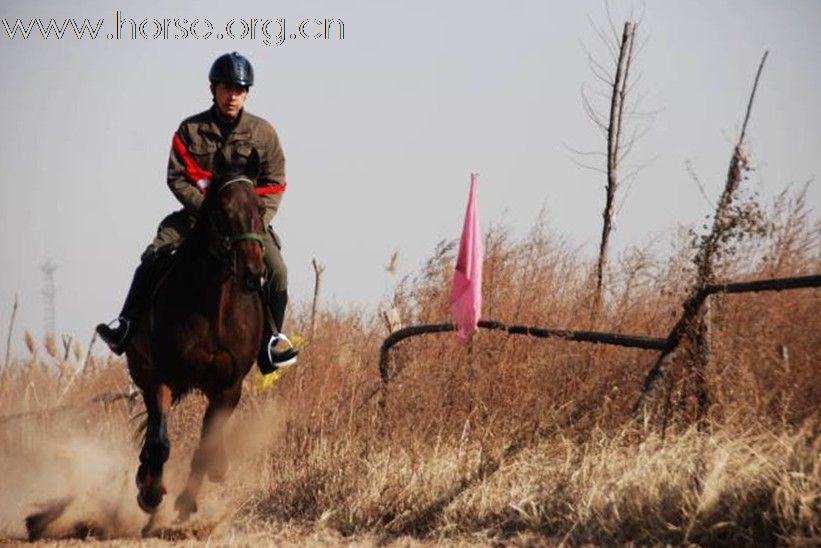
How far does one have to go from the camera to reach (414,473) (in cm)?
934

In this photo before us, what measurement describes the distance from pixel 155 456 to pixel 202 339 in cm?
93

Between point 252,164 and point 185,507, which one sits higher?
point 252,164

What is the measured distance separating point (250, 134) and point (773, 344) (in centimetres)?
422

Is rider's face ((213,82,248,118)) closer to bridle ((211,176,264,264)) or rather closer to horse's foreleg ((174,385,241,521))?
bridle ((211,176,264,264))

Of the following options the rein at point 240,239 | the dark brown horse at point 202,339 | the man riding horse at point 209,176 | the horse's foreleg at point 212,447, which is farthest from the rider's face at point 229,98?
the horse's foreleg at point 212,447

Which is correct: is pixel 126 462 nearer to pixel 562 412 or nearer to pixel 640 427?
pixel 562 412

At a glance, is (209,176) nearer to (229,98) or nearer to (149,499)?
(229,98)

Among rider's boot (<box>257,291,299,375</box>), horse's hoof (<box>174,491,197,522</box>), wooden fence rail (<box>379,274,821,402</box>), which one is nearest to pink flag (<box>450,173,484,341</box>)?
wooden fence rail (<box>379,274,821,402</box>)

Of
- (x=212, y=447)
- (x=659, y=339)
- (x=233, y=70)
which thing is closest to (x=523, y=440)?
(x=659, y=339)

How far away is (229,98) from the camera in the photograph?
9828mm

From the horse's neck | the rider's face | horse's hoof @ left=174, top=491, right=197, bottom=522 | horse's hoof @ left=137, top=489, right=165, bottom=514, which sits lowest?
horse's hoof @ left=174, top=491, right=197, bottom=522

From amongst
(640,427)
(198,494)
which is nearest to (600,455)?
(640,427)

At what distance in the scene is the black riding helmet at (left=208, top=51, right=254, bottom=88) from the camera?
9750mm

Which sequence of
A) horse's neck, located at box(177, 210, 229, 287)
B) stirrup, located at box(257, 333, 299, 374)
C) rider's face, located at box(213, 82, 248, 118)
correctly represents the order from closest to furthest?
horse's neck, located at box(177, 210, 229, 287), rider's face, located at box(213, 82, 248, 118), stirrup, located at box(257, 333, 299, 374)
